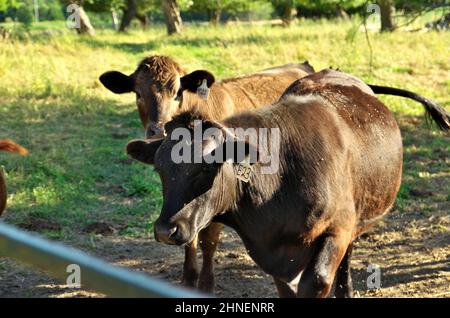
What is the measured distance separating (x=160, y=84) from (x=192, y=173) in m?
3.03

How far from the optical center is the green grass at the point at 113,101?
932 centimetres

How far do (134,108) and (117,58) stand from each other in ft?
17.2

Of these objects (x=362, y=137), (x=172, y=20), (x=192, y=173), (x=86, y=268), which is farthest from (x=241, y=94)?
(x=172, y=20)

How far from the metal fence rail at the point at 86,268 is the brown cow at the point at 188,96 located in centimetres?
426

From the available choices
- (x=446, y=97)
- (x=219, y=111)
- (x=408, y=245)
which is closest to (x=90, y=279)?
(x=219, y=111)

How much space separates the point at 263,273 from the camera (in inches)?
282

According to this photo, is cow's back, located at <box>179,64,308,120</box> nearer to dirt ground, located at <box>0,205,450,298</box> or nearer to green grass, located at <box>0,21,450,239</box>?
green grass, located at <box>0,21,450,239</box>

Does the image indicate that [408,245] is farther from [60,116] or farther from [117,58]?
[117,58]

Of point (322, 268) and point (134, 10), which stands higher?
point (134, 10)

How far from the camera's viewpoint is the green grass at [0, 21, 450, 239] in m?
9.32

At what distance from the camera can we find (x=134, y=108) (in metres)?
14.6

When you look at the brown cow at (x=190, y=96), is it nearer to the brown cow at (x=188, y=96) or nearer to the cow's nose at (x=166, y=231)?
the brown cow at (x=188, y=96)

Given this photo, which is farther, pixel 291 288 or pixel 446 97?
pixel 446 97

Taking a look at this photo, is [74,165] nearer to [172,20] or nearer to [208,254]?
[208,254]
